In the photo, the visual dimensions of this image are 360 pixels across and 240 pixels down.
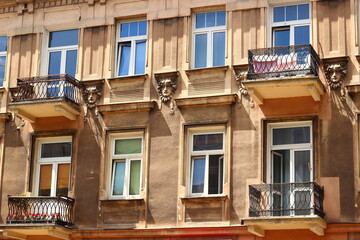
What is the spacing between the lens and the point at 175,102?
21828mm

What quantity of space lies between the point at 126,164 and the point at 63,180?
1887 mm

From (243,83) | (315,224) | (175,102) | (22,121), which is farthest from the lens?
(22,121)

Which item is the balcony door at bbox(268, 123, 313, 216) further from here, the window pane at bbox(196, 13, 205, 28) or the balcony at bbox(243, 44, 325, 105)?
the window pane at bbox(196, 13, 205, 28)

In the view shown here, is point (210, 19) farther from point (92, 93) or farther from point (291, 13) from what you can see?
point (92, 93)

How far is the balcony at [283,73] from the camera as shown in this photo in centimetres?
1997

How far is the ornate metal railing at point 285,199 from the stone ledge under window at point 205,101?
100 inches

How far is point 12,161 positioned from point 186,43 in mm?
5857

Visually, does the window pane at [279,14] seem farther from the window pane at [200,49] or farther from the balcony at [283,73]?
the window pane at [200,49]

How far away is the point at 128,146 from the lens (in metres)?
22.3

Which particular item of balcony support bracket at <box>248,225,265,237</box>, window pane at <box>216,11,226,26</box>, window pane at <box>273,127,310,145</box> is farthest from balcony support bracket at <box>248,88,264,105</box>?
balcony support bracket at <box>248,225,265,237</box>

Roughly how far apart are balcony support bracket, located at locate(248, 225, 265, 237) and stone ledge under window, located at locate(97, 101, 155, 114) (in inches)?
177

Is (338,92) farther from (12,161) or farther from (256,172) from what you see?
(12,161)

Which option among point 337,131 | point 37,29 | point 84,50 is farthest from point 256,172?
point 37,29

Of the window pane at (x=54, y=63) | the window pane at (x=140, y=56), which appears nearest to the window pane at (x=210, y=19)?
the window pane at (x=140, y=56)
